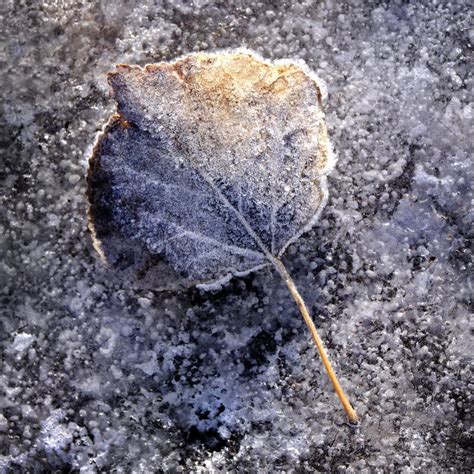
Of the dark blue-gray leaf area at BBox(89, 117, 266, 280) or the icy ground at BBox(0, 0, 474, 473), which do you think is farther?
the icy ground at BBox(0, 0, 474, 473)

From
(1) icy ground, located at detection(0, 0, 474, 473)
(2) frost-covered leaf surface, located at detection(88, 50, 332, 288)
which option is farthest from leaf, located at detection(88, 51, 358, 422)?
(1) icy ground, located at detection(0, 0, 474, 473)

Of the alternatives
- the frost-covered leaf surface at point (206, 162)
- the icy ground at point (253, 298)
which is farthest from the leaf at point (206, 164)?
the icy ground at point (253, 298)

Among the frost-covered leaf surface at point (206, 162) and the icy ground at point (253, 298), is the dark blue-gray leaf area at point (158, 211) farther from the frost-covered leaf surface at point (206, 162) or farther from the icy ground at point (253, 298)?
the icy ground at point (253, 298)

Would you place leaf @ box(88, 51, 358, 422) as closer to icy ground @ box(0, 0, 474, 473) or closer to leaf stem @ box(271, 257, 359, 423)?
leaf stem @ box(271, 257, 359, 423)

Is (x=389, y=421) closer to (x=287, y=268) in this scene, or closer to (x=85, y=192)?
(x=287, y=268)

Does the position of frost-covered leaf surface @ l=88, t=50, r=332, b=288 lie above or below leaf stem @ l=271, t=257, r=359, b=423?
above
